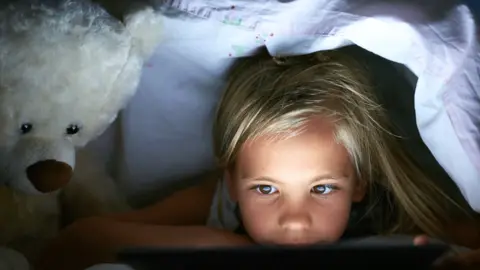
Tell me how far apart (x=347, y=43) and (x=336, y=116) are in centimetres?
9

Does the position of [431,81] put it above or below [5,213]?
above

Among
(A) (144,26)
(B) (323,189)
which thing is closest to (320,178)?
(B) (323,189)

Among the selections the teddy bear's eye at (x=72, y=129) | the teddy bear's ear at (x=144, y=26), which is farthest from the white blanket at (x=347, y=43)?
the teddy bear's eye at (x=72, y=129)

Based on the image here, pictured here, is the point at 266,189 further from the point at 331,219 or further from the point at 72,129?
the point at 72,129

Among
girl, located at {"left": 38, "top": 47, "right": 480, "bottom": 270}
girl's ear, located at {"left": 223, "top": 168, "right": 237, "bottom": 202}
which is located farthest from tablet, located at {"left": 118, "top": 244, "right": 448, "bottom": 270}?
girl's ear, located at {"left": 223, "top": 168, "right": 237, "bottom": 202}

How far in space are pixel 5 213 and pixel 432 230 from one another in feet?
1.71

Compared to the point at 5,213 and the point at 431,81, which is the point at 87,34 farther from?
the point at 431,81

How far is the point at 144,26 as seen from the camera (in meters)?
0.86

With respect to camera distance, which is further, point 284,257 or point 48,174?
point 48,174

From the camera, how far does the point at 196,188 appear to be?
101 centimetres

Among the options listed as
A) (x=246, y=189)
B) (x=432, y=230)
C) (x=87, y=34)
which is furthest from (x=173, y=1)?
(x=432, y=230)

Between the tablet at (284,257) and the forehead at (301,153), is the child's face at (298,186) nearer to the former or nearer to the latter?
the forehead at (301,153)

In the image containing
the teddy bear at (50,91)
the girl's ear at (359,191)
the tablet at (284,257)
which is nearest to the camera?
the tablet at (284,257)

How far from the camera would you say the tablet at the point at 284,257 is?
66 cm
